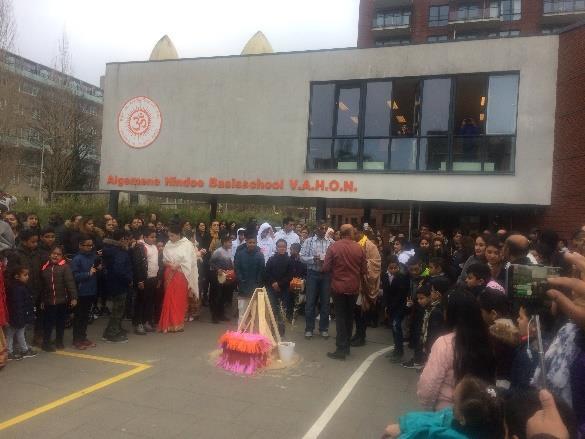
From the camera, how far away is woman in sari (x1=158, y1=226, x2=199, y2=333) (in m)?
8.38

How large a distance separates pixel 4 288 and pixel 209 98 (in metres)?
11.1

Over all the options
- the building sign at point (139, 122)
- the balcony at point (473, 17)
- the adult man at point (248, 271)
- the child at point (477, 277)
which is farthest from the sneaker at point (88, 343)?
the balcony at point (473, 17)

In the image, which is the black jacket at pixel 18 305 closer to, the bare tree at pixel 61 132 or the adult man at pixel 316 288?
the adult man at pixel 316 288

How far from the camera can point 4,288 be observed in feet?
20.7

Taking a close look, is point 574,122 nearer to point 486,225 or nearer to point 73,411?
point 486,225

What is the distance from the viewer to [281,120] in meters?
15.4

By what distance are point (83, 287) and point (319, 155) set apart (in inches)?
371

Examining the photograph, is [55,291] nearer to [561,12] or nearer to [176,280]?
[176,280]

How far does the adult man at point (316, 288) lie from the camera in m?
8.33

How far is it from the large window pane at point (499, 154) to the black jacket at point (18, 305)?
38.2 feet

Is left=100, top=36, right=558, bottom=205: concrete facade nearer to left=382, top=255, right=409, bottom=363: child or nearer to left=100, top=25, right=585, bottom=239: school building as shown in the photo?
left=100, top=25, right=585, bottom=239: school building

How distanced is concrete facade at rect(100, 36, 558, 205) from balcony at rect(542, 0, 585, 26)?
3123cm

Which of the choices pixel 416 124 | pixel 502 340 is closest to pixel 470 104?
pixel 416 124

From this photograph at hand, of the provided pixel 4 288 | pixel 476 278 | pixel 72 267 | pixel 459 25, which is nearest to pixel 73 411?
pixel 4 288
